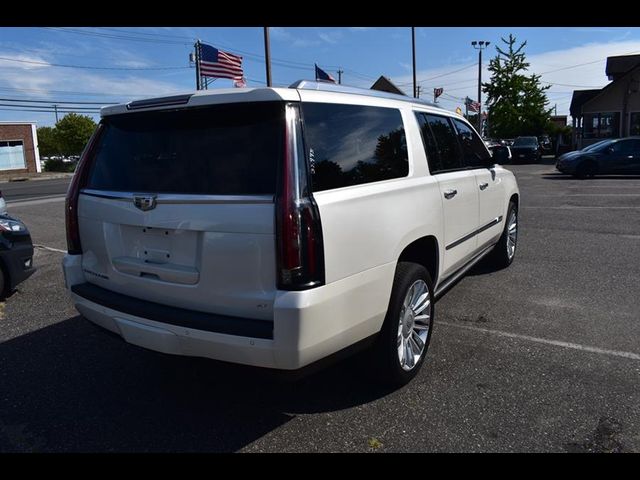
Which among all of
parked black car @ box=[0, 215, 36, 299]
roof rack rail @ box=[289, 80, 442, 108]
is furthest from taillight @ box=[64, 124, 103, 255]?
parked black car @ box=[0, 215, 36, 299]

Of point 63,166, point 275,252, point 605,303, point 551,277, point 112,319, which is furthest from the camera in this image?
point 63,166

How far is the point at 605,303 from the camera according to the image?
197 inches

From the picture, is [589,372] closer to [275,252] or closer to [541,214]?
[275,252]

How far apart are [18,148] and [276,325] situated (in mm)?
55021

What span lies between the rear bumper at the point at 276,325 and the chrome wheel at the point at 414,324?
336 mm

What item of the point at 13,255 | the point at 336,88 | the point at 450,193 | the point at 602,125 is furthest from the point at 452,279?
the point at 602,125

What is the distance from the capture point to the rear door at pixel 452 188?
4.03m

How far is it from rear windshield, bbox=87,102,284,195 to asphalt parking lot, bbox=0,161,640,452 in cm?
104

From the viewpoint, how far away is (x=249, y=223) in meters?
2.57

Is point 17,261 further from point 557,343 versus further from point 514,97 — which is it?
point 514,97

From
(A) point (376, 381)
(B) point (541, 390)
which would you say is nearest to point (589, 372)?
(B) point (541, 390)

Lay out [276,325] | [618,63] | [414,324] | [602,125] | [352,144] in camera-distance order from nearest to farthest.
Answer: [276,325]
[352,144]
[414,324]
[602,125]
[618,63]
